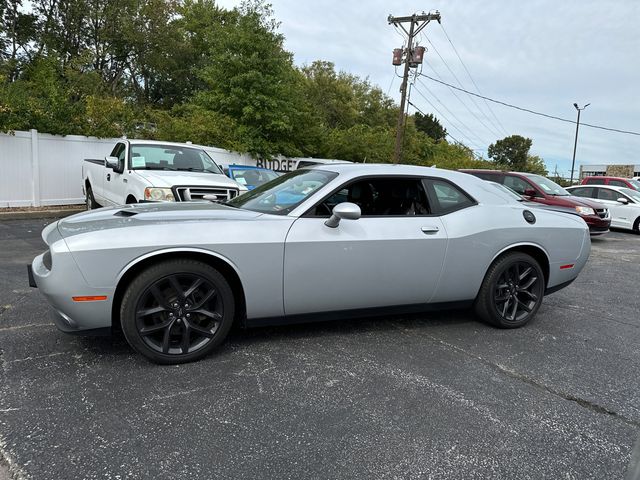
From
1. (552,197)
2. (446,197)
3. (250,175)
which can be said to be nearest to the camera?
(446,197)

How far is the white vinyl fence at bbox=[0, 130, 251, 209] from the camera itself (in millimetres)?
10805

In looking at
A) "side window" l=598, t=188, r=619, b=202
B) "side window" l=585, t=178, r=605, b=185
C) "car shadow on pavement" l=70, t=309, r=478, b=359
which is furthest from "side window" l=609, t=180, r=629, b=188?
"car shadow on pavement" l=70, t=309, r=478, b=359

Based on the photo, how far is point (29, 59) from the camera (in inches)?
1118

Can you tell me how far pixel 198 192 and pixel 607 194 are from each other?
13.5 m

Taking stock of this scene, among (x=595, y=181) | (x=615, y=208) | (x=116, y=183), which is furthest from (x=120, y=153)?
(x=595, y=181)

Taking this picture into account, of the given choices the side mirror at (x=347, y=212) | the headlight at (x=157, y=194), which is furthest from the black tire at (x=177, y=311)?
the headlight at (x=157, y=194)

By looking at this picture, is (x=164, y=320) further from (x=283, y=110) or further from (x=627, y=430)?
(x=283, y=110)

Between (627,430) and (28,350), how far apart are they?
13.2 ft

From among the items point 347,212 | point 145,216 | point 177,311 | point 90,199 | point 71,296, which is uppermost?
point 347,212

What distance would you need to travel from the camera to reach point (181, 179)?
283 inches

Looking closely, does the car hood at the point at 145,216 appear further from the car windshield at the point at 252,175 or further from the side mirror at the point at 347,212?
the car windshield at the point at 252,175

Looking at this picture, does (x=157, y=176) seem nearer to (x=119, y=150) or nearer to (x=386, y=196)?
(x=119, y=150)

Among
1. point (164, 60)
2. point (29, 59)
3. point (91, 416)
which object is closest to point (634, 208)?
point (91, 416)

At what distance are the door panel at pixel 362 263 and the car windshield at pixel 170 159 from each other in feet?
17.2
